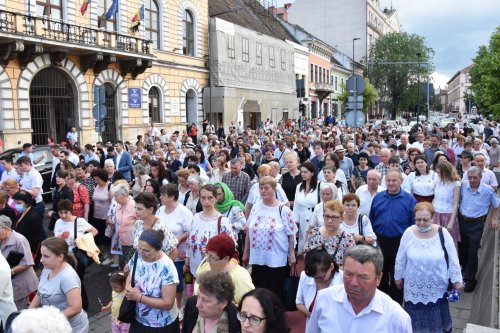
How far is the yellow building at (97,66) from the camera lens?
1933 cm

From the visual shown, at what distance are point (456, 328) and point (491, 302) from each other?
0.66 m

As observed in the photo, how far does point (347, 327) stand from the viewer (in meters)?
2.92

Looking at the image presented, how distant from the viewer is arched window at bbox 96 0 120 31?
23.8 meters

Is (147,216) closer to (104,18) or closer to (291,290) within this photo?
(291,290)

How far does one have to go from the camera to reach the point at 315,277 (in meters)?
3.82

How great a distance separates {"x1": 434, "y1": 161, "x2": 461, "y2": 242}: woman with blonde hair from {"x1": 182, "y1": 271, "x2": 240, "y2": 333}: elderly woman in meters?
4.71

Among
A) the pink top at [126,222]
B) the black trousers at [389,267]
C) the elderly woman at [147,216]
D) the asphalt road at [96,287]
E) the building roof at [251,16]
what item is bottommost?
the asphalt road at [96,287]

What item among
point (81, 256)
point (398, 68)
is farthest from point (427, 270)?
point (398, 68)

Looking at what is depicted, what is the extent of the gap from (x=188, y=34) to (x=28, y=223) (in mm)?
26565

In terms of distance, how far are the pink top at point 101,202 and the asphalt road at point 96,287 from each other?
864 millimetres

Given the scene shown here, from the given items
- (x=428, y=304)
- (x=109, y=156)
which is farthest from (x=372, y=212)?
(x=109, y=156)

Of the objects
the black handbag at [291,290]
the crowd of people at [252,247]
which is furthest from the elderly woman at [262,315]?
the black handbag at [291,290]

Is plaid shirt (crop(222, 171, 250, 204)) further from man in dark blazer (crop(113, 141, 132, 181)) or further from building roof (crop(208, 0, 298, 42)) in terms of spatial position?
building roof (crop(208, 0, 298, 42))

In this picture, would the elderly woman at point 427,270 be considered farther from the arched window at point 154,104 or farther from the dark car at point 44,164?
the arched window at point 154,104
